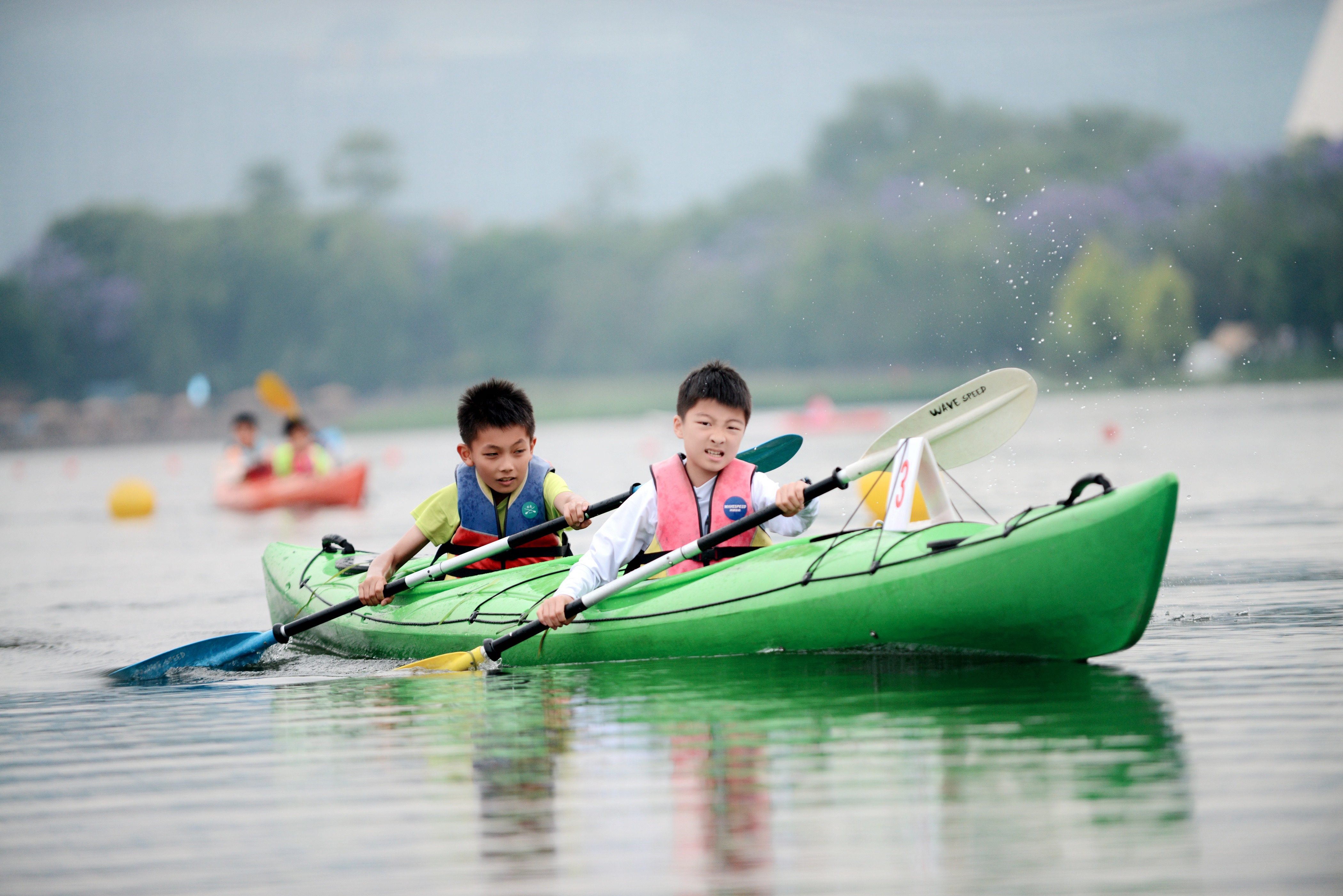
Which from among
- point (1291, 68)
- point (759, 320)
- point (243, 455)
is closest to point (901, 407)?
point (759, 320)

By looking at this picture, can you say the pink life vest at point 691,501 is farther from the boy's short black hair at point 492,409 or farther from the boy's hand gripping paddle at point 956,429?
the boy's short black hair at point 492,409

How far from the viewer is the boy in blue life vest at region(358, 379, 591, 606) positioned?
5.74m

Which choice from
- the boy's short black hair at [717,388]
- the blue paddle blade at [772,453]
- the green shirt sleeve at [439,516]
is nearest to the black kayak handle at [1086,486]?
the boy's short black hair at [717,388]

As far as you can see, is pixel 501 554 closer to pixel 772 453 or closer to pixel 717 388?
pixel 772 453

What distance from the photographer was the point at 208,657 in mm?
6246

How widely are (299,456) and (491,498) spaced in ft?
31.8

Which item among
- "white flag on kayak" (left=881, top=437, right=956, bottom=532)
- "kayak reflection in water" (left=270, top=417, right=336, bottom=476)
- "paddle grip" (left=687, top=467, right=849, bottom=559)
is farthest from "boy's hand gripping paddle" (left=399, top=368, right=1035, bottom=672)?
"kayak reflection in water" (left=270, top=417, right=336, bottom=476)

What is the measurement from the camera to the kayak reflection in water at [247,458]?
15469mm

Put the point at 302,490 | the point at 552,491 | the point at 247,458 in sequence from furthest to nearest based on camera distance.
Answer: the point at 247,458 < the point at 302,490 < the point at 552,491

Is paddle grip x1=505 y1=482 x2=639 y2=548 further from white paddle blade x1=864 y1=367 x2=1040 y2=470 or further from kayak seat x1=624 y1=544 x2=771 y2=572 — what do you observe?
white paddle blade x1=864 y1=367 x2=1040 y2=470

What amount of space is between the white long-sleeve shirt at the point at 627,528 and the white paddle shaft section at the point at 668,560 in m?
0.04

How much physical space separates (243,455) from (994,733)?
13.7 metres

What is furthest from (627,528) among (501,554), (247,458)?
(247,458)

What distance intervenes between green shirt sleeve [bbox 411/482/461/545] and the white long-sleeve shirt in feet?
2.92
